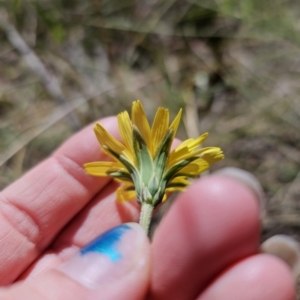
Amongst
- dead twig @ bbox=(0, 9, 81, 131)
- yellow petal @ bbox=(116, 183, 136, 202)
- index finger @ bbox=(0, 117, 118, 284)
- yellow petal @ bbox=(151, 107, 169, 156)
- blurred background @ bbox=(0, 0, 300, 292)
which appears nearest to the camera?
yellow petal @ bbox=(151, 107, 169, 156)

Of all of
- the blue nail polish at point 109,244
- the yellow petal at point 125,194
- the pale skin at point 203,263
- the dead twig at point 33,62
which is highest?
the dead twig at point 33,62

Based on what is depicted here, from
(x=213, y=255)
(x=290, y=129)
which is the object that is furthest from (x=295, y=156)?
(x=213, y=255)

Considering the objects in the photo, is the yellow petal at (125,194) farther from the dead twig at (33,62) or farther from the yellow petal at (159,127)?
the dead twig at (33,62)

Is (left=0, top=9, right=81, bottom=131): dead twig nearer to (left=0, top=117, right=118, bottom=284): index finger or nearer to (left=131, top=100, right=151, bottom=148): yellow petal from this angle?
(left=0, top=117, right=118, bottom=284): index finger

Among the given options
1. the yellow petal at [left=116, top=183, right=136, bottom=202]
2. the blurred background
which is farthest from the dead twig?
the yellow petal at [left=116, top=183, right=136, bottom=202]

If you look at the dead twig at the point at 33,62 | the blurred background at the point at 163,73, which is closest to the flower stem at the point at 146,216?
the blurred background at the point at 163,73

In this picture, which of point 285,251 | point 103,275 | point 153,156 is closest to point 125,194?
point 153,156

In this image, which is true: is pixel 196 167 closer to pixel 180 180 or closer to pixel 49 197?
pixel 180 180
